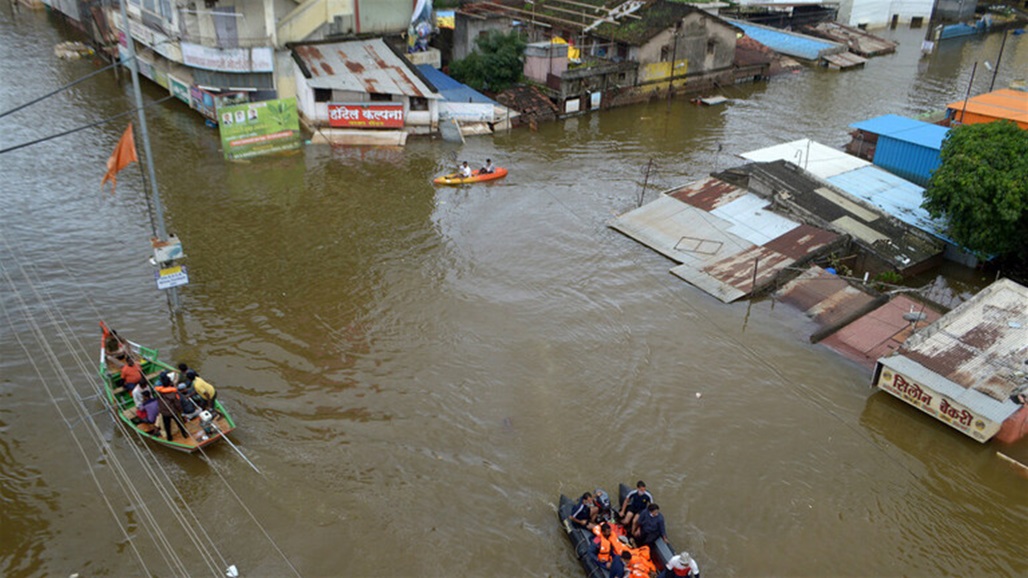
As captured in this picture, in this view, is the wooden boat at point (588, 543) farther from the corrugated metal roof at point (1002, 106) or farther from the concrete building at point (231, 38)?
the concrete building at point (231, 38)

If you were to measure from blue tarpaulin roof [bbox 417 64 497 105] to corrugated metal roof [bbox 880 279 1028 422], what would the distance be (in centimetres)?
2907

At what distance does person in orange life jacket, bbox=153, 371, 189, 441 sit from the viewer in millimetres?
18844

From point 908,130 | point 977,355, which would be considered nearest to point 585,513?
point 977,355

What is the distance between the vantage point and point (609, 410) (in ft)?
71.2

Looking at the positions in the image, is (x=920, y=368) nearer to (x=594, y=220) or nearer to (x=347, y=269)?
(x=594, y=220)

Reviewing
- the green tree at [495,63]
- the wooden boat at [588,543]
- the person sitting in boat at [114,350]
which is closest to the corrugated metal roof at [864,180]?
the green tree at [495,63]

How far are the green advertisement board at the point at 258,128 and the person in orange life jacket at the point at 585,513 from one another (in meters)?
28.0

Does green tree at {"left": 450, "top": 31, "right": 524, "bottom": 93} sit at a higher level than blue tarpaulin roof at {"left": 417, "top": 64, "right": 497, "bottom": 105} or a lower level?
higher

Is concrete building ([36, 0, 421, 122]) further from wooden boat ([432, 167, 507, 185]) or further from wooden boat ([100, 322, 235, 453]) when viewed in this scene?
wooden boat ([100, 322, 235, 453])

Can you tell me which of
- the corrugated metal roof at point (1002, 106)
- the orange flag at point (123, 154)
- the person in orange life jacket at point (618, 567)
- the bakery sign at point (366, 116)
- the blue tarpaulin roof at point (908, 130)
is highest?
the orange flag at point (123, 154)

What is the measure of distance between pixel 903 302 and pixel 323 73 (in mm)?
31241

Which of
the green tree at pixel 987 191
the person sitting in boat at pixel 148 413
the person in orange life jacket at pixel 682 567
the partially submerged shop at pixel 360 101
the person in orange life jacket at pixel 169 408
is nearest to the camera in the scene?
the person in orange life jacket at pixel 682 567

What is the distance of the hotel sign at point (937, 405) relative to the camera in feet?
65.2

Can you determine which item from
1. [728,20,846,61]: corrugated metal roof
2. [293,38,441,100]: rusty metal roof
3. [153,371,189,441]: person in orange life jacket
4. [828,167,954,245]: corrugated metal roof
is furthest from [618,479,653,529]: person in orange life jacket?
[728,20,846,61]: corrugated metal roof
